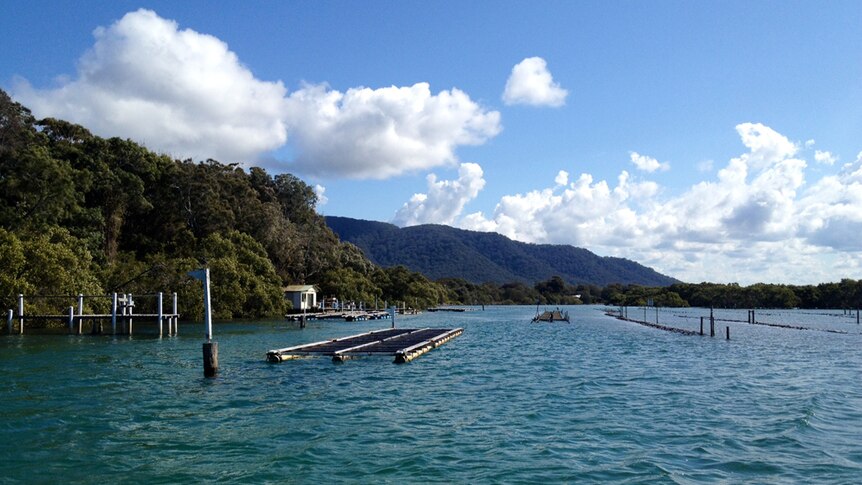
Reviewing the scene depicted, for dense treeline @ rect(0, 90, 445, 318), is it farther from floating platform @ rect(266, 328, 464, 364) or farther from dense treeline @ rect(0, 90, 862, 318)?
floating platform @ rect(266, 328, 464, 364)

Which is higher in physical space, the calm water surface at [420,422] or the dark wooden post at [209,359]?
the dark wooden post at [209,359]

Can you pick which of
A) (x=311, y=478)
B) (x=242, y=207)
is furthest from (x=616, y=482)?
(x=242, y=207)

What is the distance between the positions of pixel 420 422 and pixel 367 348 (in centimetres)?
1725

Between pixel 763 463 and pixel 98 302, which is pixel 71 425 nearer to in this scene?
pixel 763 463

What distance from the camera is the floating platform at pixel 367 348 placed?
96.7 ft

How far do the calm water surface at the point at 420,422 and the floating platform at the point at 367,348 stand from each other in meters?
0.78

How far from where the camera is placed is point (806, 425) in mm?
16531

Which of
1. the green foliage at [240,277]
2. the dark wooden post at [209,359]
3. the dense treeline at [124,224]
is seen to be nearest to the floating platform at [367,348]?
the dark wooden post at [209,359]

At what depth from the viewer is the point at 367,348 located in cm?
3328

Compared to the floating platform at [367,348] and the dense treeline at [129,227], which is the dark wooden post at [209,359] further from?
the dense treeline at [129,227]

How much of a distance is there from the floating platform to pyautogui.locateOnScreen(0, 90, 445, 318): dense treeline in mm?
21332

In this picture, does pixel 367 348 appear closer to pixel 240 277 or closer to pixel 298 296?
pixel 240 277

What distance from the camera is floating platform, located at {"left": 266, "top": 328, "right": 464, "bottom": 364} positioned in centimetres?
2948

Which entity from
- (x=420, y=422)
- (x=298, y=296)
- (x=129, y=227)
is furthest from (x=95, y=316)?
(x=298, y=296)
